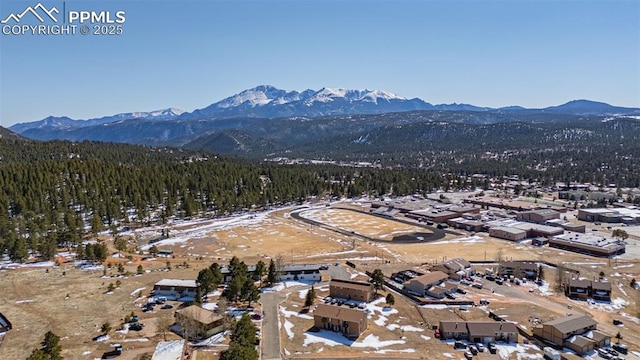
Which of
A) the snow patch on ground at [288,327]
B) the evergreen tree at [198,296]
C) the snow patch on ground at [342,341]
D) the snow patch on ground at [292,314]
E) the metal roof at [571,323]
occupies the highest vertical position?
the evergreen tree at [198,296]

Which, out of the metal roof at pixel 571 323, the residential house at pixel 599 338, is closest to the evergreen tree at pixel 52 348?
the metal roof at pixel 571 323

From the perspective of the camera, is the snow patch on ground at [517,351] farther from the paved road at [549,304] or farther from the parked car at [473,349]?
the paved road at [549,304]

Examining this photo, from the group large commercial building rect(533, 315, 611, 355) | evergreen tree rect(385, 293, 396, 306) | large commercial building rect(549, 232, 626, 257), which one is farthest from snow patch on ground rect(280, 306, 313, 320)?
large commercial building rect(549, 232, 626, 257)

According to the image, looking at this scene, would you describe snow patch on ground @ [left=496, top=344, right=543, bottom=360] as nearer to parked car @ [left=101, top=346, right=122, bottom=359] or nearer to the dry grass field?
the dry grass field

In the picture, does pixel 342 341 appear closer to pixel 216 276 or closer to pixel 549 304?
pixel 216 276

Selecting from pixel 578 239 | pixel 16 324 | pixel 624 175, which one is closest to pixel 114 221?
pixel 16 324

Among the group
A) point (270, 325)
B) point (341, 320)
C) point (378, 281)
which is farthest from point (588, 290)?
point (270, 325)
